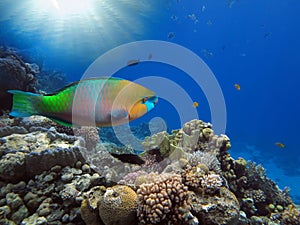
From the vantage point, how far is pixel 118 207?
2650 mm

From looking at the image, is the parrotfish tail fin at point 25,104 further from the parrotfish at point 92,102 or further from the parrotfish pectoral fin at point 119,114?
the parrotfish pectoral fin at point 119,114

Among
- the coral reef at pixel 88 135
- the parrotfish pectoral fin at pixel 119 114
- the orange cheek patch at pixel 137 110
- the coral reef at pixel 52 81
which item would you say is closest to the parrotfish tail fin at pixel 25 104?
the parrotfish pectoral fin at pixel 119 114

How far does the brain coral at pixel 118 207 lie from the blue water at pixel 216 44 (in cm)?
651

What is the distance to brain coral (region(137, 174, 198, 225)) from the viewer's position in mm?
2619

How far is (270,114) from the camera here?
82062 mm

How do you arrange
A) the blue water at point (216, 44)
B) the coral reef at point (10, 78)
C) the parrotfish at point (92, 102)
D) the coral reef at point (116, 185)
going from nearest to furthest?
the parrotfish at point (92, 102) < the coral reef at point (116, 185) < the coral reef at point (10, 78) < the blue water at point (216, 44)

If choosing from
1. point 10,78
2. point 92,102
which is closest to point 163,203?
point 92,102

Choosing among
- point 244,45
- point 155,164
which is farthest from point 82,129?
point 244,45

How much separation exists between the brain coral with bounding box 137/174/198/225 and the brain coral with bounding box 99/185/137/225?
0.42 ft

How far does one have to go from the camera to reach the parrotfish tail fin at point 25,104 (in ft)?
5.04

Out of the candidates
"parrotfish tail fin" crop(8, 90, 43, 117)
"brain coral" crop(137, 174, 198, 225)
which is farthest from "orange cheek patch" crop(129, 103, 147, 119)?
"brain coral" crop(137, 174, 198, 225)

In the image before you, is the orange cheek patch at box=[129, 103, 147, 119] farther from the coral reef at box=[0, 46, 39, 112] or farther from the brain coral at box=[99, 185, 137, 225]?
the coral reef at box=[0, 46, 39, 112]

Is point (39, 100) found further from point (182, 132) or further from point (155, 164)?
point (182, 132)

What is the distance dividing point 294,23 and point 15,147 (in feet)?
289
